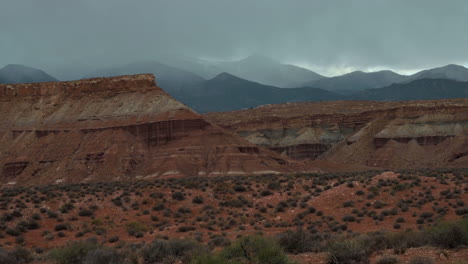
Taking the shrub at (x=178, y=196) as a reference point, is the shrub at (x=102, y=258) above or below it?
above

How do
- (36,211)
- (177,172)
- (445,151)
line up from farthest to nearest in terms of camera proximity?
(445,151)
(177,172)
(36,211)

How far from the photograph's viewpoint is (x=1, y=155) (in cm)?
6556

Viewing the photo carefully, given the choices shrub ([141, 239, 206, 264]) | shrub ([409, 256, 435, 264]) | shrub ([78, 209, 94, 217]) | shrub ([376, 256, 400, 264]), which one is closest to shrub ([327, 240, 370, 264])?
shrub ([376, 256, 400, 264])

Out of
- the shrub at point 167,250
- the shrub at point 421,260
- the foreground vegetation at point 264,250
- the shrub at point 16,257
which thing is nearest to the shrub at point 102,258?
the foreground vegetation at point 264,250

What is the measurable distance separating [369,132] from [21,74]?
11870 centimetres

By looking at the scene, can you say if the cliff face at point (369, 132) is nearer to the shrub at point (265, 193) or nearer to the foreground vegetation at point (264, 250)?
the shrub at point (265, 193)

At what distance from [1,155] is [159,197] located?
37.5 meters

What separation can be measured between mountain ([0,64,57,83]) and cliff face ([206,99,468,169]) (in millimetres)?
82645

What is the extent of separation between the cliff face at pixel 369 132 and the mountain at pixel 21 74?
8265 cm

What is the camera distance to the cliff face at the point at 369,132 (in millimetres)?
80375

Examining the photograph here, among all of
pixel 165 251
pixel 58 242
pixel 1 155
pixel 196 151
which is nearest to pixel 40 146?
pixel 1 155

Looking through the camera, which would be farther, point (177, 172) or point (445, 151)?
point (445, 151)

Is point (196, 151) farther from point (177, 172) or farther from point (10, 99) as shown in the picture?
point (10, 99)

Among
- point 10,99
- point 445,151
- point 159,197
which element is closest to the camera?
point 159,197
